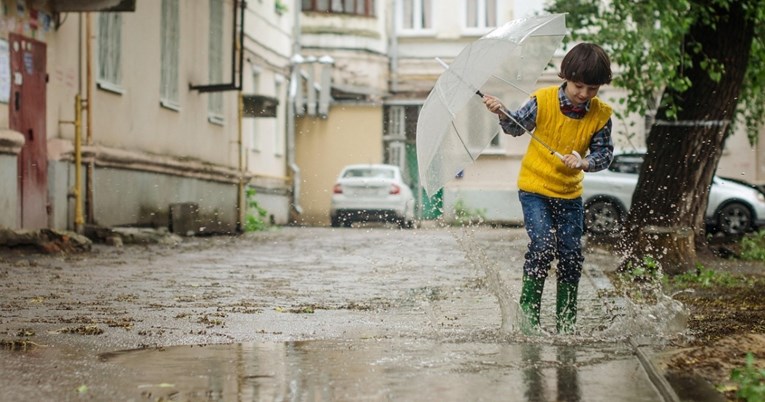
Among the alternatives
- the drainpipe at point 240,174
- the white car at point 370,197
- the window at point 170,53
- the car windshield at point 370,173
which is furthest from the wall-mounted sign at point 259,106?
the window at point 170,53

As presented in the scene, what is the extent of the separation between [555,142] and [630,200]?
1963 centimetres

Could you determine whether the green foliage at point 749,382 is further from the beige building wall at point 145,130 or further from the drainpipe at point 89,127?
the drainpipe at point 89,127

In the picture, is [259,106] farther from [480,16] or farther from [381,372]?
[381,372]

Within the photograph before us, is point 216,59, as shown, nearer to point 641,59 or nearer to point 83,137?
point 83,137

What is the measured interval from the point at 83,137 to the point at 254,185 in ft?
45.5

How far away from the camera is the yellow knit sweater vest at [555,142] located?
723 centimetres

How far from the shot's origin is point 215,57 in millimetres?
27141

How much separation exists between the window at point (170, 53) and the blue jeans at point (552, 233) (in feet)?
53.5

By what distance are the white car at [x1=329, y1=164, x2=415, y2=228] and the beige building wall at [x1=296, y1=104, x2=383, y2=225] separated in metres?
8.29

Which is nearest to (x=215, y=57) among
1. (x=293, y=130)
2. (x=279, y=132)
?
(x=279, y=132)

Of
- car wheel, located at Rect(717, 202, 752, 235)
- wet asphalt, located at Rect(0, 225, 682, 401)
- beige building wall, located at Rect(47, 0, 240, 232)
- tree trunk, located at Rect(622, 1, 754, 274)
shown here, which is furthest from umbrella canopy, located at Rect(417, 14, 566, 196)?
car wheel, located at Rect(717, 202, 752, 235)

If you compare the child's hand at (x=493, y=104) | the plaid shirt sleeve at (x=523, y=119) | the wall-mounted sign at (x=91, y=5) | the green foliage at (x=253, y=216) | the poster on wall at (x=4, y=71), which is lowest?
the green foliage at (x=253, y=216)

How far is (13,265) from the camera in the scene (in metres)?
13.5

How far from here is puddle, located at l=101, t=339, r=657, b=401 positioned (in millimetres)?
5148
